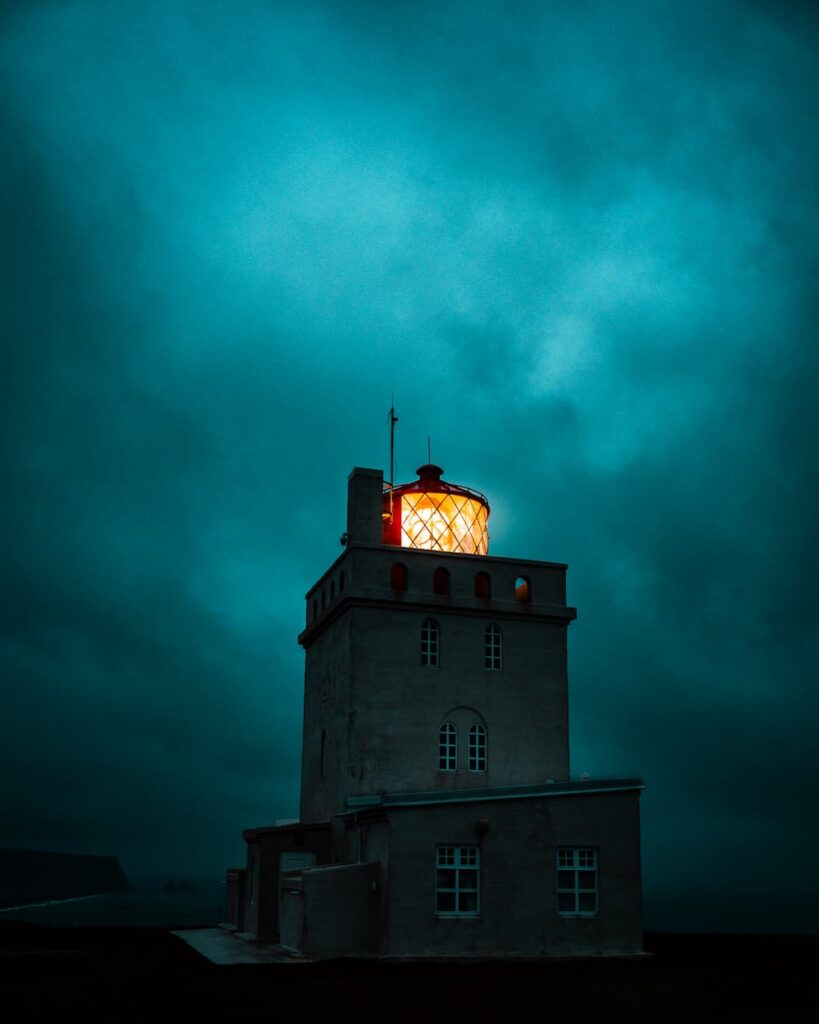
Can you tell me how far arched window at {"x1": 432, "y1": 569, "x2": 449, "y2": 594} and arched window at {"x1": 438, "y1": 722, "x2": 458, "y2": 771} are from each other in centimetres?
400

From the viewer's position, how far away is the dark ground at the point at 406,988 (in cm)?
1609

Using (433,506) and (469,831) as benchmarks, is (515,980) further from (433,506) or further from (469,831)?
(433,506)

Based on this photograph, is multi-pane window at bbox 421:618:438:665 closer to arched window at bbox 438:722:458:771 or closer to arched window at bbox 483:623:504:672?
arched window at bbox 483:623:504:672

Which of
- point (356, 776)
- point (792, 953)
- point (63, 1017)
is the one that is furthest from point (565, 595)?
point (63, 1017)

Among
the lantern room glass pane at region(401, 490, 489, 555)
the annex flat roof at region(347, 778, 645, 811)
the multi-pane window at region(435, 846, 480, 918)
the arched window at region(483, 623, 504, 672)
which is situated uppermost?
the lantern room glass pane at region(401, 490, 489, 555)

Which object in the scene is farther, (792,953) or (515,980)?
(792,953)

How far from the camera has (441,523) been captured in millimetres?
33219

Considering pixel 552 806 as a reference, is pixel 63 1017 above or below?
below

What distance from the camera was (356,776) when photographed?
1128 inches

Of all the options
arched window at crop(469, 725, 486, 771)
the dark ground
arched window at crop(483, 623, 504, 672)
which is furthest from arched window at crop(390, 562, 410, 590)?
the dark ground

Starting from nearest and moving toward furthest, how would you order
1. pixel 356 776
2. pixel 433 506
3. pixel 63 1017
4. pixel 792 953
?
pixel 63 1017 < pixel 792 953 < pixel 356 776 < pixel 433 506

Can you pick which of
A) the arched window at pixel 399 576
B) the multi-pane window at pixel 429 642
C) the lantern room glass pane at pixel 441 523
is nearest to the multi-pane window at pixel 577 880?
the multi-pane window at pixel 429 642

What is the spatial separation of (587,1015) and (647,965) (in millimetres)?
8005

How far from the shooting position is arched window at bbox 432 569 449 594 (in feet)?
103
